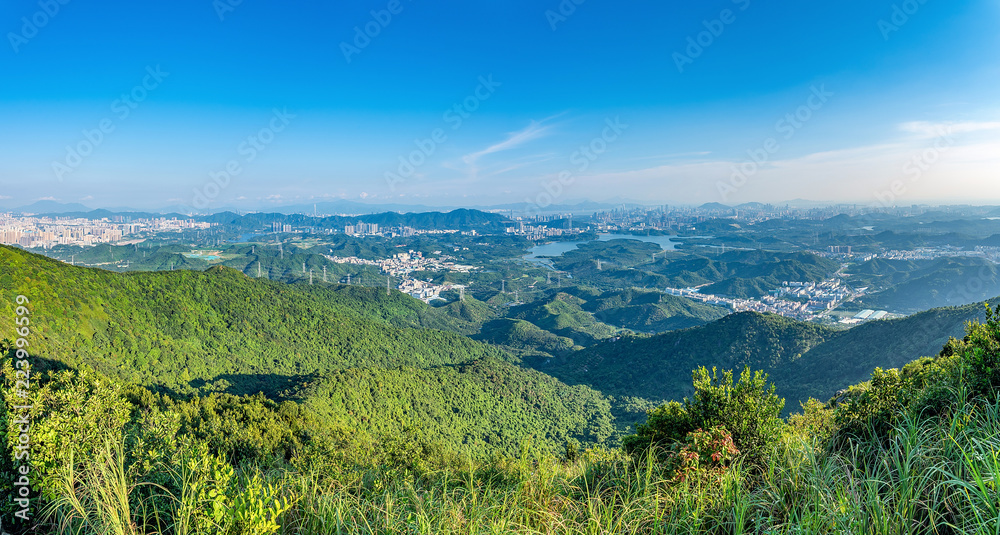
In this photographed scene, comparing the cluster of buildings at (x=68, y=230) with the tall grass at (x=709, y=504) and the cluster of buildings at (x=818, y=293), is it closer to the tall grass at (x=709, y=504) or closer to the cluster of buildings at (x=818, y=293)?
the tall grass at (x=709, y=504)

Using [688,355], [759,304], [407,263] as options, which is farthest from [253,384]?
[407,263]

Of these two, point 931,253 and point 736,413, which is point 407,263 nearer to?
point 736,413

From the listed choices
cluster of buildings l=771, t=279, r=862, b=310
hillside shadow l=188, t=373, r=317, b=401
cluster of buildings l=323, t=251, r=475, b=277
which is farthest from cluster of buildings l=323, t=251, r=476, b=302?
cluster of buildings l=771, t=279, r=862, b=310

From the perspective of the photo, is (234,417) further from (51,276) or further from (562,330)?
(562,330)

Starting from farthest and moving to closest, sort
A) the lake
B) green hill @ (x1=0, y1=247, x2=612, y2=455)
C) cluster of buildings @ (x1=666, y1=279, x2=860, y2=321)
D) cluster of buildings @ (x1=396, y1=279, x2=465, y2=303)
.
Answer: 1. the lake
2. cluster of buildings @ (x1=396, y1=279, x2=465, y2=303)
3. cluster of buildings @ (x1=666, y1=279, x2=860, y2=321)
4. green hill @ (x1=0, y1=247, x2=612, y2=455)

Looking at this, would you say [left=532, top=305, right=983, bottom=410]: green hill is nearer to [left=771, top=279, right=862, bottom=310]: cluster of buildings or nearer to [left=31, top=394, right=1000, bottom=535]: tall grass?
[left=31, top=394, right=1000, bottom=535]: tall grass
